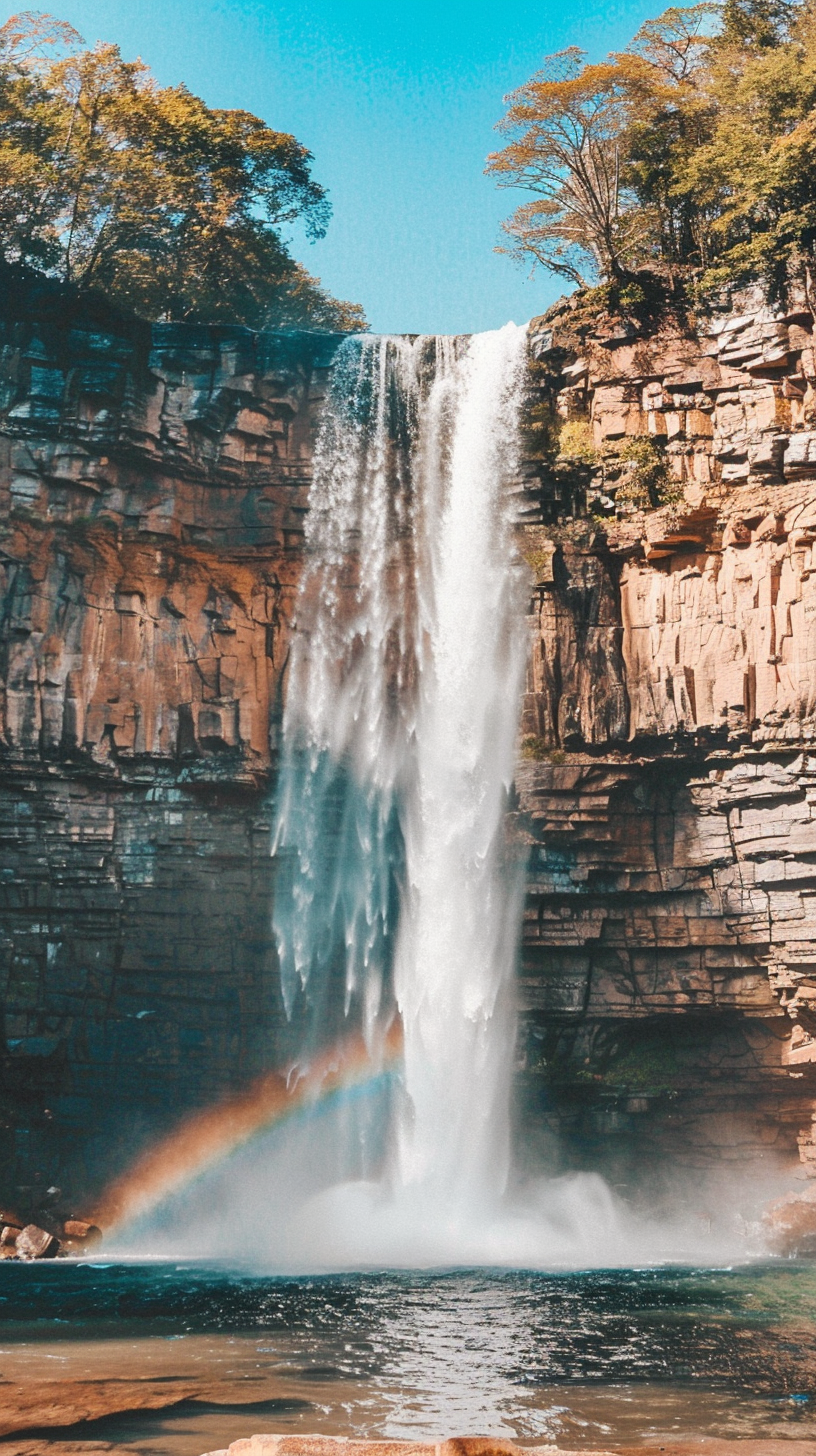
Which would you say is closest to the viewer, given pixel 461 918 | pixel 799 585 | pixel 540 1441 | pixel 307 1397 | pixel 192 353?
pixel 540 1441

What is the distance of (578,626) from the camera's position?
1080 inches

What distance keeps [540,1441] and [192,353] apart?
24.1 metres

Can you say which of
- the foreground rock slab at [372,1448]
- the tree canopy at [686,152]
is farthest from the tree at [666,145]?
the foreground rock slab at [372,1448]

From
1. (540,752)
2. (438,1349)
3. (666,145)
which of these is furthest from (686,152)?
(438,1349)

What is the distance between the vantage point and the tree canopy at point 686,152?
2698 cm

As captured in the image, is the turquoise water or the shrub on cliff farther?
the shrub on cliff

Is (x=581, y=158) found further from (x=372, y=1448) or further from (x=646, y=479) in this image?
(x=372, y=1448)

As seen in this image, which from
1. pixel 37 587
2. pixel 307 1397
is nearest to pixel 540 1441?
pixel 307 1397

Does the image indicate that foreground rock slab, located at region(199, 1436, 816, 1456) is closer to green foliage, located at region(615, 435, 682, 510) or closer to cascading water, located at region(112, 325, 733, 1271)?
cascading water, located at region(112, 325, 733, 1271)

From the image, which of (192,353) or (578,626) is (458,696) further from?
(192,353)

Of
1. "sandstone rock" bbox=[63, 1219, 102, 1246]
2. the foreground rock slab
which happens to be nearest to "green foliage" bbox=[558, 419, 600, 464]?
"sandstone rock" bbox=[63, 1219, 102, 1246]

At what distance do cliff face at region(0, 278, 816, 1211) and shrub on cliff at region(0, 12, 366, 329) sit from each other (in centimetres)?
397

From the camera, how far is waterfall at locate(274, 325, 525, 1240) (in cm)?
2609

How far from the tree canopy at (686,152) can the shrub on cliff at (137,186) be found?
7138 mm
